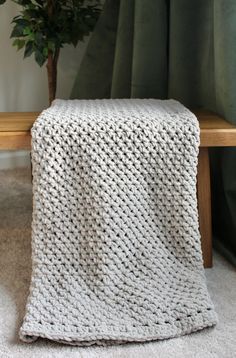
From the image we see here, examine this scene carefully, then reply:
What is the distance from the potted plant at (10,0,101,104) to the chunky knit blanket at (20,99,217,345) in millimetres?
599

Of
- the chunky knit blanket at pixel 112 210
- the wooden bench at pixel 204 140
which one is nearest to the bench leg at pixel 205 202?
the wooden bench at pixel 204 140

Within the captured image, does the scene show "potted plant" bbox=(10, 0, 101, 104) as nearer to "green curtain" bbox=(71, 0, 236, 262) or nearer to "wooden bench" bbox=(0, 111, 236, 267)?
"green curtain" bbox=(71, 0, 236, 262)

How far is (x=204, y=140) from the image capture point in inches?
33.8

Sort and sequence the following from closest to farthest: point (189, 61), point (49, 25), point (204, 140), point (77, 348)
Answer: point (77, 348) → point (204, 140) → point (189, 61) → point (49, 25)

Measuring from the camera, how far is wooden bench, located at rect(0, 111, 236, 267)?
33.9 inches

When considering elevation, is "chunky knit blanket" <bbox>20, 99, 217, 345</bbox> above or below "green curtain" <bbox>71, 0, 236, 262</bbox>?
below

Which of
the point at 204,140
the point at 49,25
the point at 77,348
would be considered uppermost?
the point at 49,25

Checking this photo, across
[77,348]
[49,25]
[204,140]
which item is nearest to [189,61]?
[204,140]

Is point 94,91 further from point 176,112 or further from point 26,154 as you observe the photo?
point 176,112

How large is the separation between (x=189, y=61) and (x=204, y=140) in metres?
0.35

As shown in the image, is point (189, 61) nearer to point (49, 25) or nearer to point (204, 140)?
point (204, 140)

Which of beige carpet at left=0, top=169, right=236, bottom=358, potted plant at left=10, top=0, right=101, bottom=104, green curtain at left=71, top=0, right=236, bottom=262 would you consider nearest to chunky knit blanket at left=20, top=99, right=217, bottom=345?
beige carpet at left=0, top=169, right=236, bottom=358

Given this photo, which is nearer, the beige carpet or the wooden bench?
the beige carpet

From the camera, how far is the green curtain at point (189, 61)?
2.95 feet
